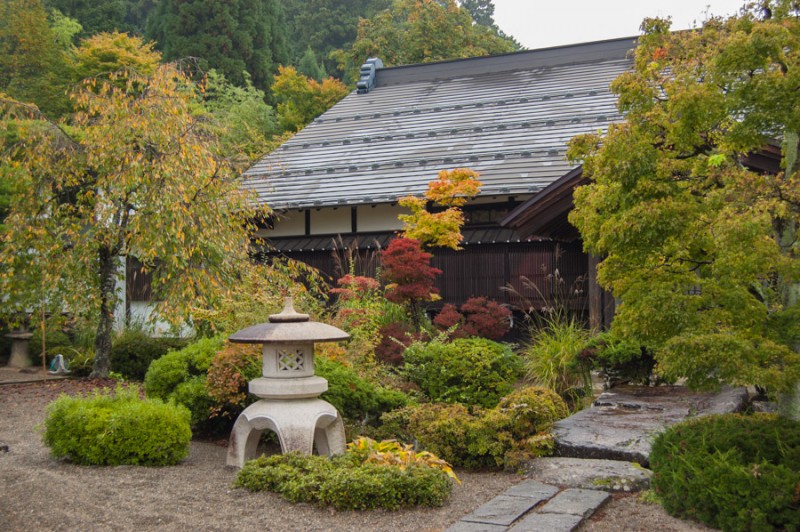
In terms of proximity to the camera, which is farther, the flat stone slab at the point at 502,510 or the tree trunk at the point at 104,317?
the tree trunk at the point at 104,317

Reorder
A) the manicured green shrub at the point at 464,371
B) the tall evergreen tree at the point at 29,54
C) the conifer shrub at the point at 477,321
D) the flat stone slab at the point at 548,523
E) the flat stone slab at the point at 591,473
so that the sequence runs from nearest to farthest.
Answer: the flat stone slab at the point at 548,523 → the flat stone slab at the point at 591,473 → the manicured green shrub at the point at 464,371 → the conifer shrub at the point at 477,321 → the tall evergreen tree at the point at 29,54

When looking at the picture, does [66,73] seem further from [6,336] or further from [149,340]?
[149,340]

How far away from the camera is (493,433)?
6.27 metres

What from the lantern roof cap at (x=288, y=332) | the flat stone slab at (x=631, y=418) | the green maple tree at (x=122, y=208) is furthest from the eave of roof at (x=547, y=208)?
the lantern roof cap at (x=288, y=332)

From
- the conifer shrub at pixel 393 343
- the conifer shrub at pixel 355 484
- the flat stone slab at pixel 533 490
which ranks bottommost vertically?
the flat stone slab at pixel 533 490

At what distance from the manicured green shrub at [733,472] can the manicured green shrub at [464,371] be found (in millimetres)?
2893

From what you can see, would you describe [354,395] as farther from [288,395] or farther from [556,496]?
[556,496]

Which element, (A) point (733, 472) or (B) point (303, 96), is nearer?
(A) point (733, 472)

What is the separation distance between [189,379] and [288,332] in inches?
81.7

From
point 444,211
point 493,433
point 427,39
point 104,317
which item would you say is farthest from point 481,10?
point 493,433

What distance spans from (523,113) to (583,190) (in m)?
10.9

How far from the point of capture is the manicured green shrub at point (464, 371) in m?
7.89

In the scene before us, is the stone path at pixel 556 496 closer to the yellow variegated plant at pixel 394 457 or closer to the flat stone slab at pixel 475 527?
the flat stone slab at pixel 475 527

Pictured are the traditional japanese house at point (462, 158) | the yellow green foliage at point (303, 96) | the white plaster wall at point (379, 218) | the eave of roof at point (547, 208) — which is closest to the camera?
the eave of roof at point (547, 208)
